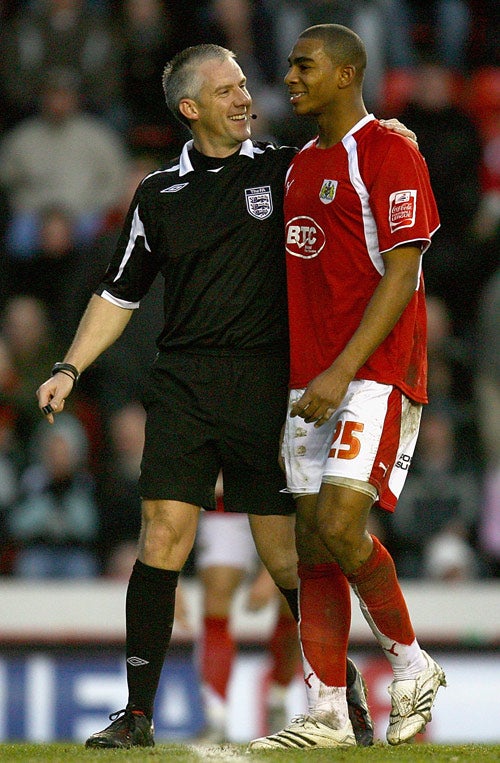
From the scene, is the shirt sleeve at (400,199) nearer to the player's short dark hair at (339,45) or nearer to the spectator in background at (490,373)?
the player's short dark hair at (339,45)

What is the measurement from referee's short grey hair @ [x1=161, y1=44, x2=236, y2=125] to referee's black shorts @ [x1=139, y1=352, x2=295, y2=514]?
91 centimetres

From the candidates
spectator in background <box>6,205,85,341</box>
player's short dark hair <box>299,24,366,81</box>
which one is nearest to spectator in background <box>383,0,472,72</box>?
spectator in background <box>6,205,85,341</box>

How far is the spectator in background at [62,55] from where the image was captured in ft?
34.4

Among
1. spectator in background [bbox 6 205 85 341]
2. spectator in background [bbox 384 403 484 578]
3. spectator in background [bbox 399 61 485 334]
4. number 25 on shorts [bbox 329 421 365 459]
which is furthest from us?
spectator in background [bbox 399 61 485 334]

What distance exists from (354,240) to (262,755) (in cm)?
158

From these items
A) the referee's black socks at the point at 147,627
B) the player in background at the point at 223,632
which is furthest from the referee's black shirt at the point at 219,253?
the player in background at the point at 223,632

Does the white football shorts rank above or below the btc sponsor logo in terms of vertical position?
below

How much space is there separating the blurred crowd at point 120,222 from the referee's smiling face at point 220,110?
272cm

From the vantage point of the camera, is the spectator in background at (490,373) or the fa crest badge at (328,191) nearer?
the fa crest badge at (328,191)

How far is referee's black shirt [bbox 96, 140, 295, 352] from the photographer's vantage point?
502cm

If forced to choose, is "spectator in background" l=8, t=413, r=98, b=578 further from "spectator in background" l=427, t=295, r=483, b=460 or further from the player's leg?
the player's leg

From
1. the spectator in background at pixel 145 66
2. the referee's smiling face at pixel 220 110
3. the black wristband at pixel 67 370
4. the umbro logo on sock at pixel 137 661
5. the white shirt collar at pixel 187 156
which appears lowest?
the umbro logo on sock at pixel 137 661

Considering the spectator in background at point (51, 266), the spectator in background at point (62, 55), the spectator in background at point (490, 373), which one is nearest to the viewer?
the spectator in background at point (490, 373)

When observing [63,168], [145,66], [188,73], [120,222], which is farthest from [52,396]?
[145,66]
